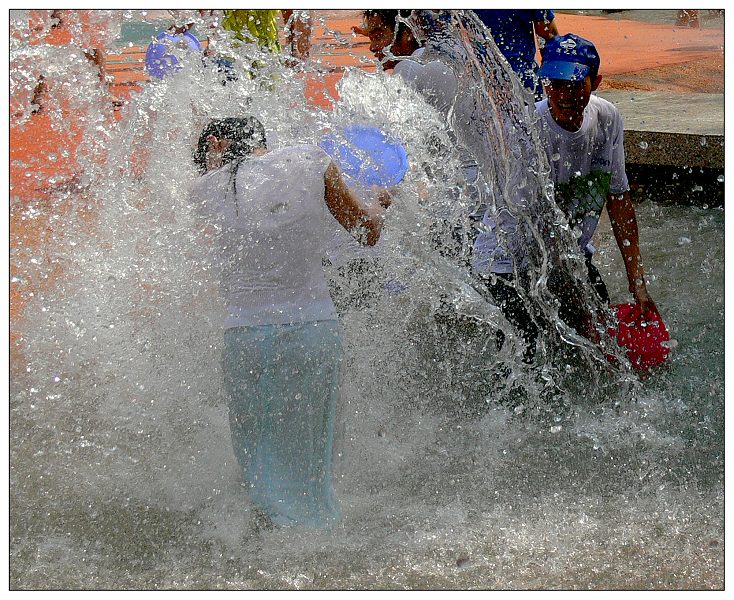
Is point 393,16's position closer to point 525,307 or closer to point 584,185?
point 584,185

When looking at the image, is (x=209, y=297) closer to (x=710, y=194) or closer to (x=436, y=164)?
(x=436, y=164)

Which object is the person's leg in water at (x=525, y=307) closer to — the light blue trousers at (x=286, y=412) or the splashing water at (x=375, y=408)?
the splashing water at (x=375, y=408)

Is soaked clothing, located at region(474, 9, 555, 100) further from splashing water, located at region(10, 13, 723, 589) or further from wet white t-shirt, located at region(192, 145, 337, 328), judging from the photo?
wet white t-shirt, located at region(192, 145, 337, 328)

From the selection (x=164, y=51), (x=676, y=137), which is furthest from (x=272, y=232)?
(x=676, y=137)

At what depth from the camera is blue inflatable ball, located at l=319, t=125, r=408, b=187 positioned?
3.09m

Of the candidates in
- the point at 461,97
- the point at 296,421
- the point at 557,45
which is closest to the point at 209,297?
the point at 296,421

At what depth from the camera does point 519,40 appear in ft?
13.7

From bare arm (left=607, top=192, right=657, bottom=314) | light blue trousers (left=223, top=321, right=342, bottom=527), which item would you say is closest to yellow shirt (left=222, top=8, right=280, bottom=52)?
bare arm (left=607, top=192, right=657, bottom=314)

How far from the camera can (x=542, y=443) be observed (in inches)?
136

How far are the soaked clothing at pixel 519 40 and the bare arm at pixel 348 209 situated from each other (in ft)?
5.14

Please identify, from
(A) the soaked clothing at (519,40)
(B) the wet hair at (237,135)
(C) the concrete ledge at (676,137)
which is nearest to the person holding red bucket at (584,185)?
(A) the soaked clothing at (519,40)

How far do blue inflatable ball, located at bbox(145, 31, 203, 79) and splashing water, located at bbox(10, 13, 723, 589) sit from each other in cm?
72

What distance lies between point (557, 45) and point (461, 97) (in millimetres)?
453

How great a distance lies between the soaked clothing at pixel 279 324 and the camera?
8.79 ft
